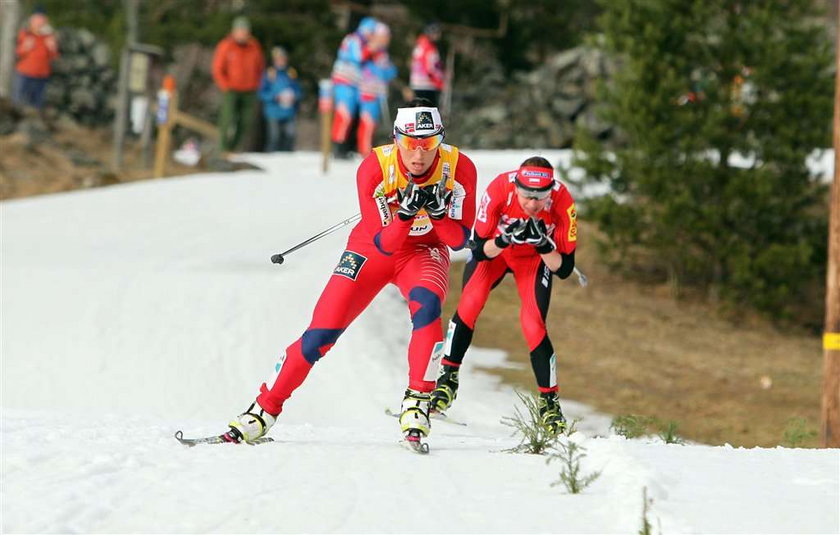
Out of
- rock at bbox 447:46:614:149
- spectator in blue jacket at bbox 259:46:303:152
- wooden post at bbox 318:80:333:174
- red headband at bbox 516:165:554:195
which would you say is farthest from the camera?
rock at bbox 447:46:614:149

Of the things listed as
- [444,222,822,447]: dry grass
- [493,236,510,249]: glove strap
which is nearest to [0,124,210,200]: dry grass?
[444,222,822,447]: dry grass

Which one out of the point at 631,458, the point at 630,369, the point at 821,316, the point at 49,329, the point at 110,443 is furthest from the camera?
the point at 821,316

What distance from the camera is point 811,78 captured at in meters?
17.1

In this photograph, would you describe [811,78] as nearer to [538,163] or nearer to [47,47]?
[538,163]

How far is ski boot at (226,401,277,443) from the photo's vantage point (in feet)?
23.3

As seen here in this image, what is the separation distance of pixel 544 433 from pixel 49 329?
273 inches

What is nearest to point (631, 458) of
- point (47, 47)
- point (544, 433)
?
point (544, 433)

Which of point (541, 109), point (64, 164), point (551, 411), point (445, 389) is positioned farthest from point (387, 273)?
point (541, 109)

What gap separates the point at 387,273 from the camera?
24.3ft

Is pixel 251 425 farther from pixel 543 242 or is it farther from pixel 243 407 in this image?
pixel 243 407

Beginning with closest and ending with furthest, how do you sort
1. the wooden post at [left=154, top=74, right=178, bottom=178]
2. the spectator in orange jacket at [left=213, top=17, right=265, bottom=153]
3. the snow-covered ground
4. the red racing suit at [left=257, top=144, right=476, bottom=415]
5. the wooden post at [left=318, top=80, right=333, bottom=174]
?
the snow-covered ground < the red racing suit at [left=257, top=144, right=476, bottom=415] < the wooden post at [left=318, top=80, right=333, bottom=174] < the wooden post at [left=154, top=74, right=178, bottom=178] < the spectator in orange jacket at [left=213, top=17, right=265, bottom=153]

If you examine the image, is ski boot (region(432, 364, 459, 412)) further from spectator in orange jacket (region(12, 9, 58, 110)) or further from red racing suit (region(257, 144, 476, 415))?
spectator in orange jacket (region(12, 9, 58, 110))

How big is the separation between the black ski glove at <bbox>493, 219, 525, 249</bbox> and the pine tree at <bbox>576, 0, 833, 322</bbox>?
29.4ft

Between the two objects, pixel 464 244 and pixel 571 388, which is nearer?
pixel 464 244
